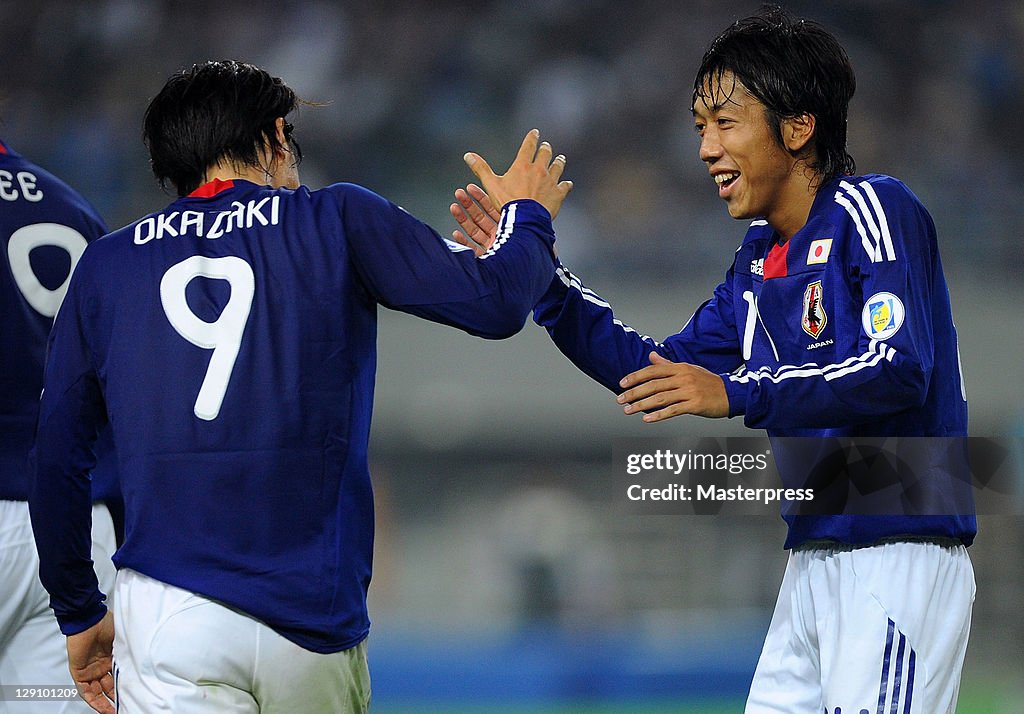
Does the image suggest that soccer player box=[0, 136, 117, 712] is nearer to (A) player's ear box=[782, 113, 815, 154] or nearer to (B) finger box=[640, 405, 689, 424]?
(B) finger box=[640, 405, 689, 424]

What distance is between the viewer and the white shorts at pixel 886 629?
2129 mm

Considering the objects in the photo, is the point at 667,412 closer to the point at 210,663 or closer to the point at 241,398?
the point at 241,398

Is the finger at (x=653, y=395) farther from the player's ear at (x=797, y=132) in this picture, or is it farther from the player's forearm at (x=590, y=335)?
the player's ear at (x=797, y=132)

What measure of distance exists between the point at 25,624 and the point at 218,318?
1133mm

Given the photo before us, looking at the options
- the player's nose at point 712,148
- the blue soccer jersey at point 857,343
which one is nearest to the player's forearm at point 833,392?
the blue soccer jersey at point 857,343

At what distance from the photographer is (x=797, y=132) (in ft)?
8.09

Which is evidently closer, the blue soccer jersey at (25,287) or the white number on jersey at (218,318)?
the white number on jersey at (218,318)

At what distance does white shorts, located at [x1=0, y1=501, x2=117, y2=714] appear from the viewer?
256 cm

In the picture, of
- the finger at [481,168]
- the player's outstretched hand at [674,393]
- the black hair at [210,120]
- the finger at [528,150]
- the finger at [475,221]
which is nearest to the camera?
the black hair at [210,120]

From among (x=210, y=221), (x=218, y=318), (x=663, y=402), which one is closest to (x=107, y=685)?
(x=218, y=318)

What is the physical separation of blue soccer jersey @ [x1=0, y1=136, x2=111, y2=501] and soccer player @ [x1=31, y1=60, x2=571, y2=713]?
19.9 inches

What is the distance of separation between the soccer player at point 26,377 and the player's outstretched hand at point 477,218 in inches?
33.3

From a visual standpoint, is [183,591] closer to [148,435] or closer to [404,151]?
[148,435]

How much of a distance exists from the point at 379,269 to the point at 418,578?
14.9ft
